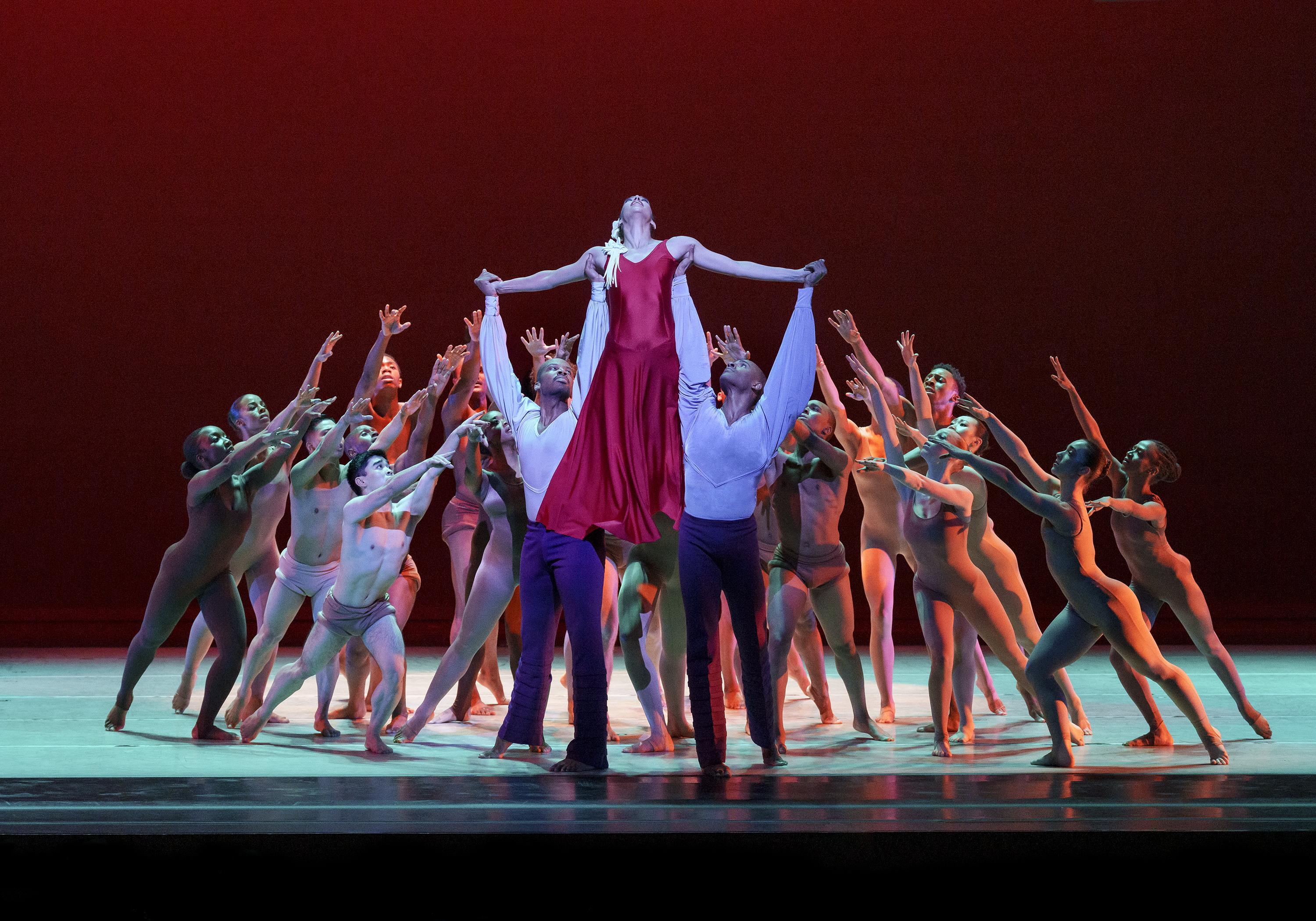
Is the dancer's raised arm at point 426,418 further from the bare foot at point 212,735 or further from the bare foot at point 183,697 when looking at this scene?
the bare foot at point 183,697

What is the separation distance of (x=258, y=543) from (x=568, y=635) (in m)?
1.88

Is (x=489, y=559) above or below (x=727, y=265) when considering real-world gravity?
below

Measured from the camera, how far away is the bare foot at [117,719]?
5559 mm

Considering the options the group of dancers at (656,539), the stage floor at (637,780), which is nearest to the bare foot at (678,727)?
the group of dancers at (656,539)

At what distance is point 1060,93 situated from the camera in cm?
893

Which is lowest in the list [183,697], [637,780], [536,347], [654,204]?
[637,780]

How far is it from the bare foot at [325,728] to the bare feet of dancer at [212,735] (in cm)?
31

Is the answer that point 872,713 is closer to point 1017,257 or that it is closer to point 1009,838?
point 1009,838

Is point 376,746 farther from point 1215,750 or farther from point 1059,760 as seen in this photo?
point 1215,750

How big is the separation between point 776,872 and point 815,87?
6.53 meters

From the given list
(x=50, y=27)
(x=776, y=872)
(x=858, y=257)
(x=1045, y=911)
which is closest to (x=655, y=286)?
(x=776, y=872)

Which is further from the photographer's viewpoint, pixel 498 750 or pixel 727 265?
pixel 498 750

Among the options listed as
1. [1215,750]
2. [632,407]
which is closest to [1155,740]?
[1215,750]

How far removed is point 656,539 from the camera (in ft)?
15.9
